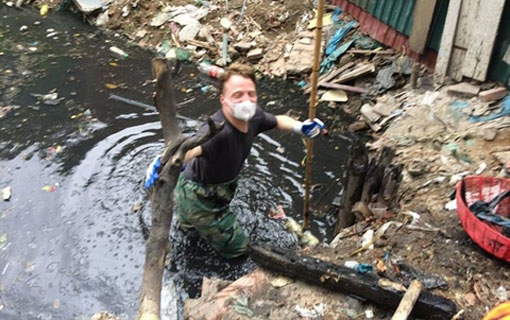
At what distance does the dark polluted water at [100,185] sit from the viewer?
4.62m

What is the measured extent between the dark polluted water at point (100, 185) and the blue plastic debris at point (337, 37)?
95cm

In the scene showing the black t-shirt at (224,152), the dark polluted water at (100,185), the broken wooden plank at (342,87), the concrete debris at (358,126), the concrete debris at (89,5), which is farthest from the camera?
the concrete debris at (89,5)

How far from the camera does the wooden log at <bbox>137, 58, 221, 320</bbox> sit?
2.66 metres

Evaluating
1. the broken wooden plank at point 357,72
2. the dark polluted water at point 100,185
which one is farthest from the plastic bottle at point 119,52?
the broken wooden plank at point 357,72

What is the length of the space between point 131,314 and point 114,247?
0.94 m

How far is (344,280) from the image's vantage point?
348cm

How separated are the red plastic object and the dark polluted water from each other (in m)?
1.66

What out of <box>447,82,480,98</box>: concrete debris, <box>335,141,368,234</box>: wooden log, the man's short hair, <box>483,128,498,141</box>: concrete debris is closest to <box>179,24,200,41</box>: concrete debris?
<box>447,82,480,98</box>: concrete debris

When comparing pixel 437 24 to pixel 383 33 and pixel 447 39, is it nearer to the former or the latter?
pixel 447 39

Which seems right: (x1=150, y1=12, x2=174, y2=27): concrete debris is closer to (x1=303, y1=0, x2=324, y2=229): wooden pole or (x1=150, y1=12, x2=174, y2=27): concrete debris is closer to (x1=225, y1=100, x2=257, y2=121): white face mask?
(x1=303, y1=0, x2=324, y2=229): wooden pole

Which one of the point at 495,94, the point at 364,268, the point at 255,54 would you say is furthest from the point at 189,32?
the point at 364,268

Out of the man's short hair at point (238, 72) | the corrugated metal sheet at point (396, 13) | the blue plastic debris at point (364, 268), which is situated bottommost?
the blue plastic debris at point (364, 268)

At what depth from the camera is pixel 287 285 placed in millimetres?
3693

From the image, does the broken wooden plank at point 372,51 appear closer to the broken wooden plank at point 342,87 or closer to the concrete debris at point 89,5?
the broken wooden plank at point 342,87
